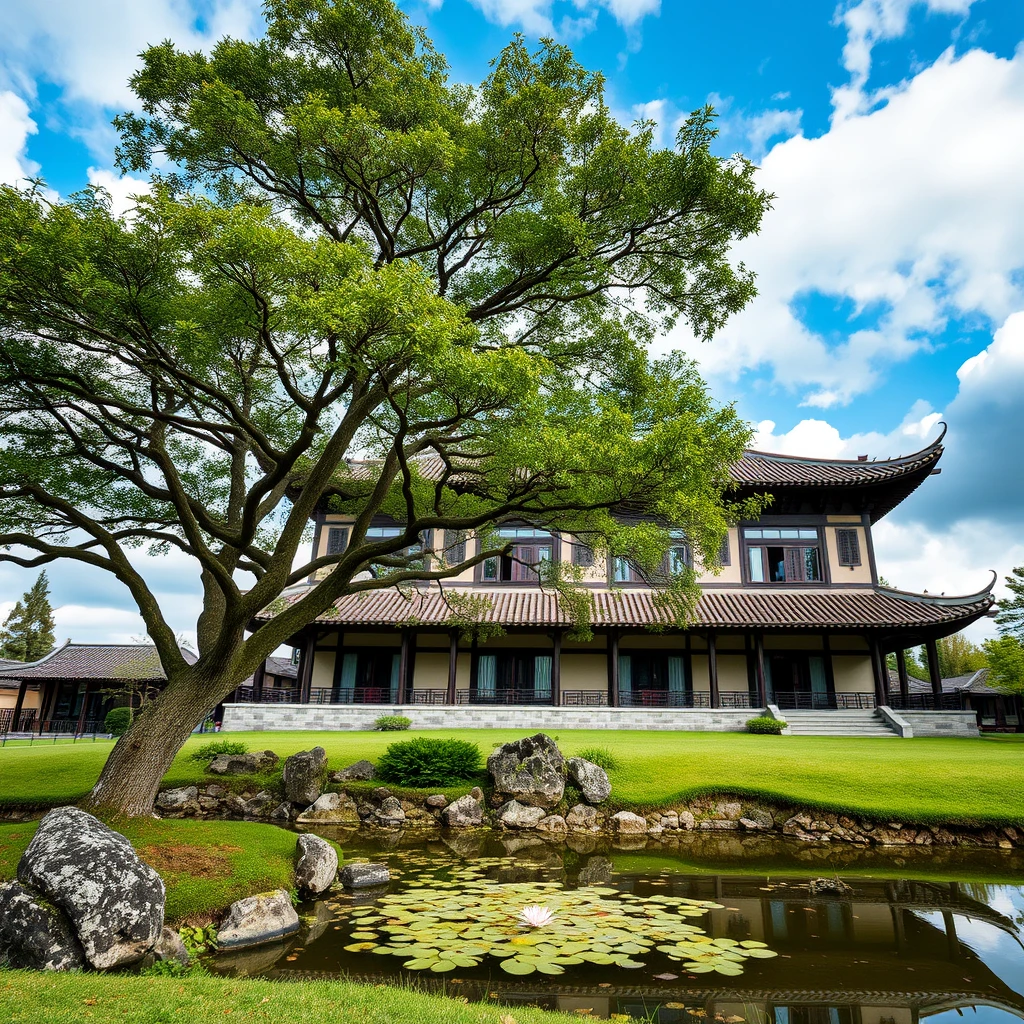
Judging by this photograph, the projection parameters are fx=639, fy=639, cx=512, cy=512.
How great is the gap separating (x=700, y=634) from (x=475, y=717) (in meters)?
7.15

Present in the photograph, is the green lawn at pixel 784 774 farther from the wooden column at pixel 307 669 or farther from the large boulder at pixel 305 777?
the wooden column at pixel 307 669

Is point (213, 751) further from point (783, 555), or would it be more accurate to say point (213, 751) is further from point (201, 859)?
point (783, 555)

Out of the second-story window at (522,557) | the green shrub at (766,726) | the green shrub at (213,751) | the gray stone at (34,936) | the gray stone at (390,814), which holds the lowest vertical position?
the gray stone at (390,814)

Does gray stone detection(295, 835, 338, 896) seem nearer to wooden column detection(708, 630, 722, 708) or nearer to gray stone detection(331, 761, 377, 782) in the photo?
gray stone detection(331, 761, 377, 782)

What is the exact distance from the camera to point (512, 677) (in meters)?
20.1

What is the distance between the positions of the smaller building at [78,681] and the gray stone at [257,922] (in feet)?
68.9

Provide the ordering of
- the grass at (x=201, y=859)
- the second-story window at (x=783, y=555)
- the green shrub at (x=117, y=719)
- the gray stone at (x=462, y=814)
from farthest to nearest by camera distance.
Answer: the second-story window at (x=783, y=555), the green shrub at (x=117, y=719), the gray stone at (x=462, y=814), the grass at (x=201, y=859)

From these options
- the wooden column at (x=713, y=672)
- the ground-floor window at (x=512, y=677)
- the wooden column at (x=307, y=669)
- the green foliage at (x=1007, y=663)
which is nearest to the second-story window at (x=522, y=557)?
the ground-floor window at (x=512, y=677)

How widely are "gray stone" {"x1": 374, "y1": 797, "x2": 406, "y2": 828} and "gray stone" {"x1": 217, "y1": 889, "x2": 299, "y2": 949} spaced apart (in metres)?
4.61

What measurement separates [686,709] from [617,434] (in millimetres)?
13001

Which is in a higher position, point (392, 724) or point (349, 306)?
point (349, 306)

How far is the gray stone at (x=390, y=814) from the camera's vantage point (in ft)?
32.4

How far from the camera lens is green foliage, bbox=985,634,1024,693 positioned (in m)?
18.2

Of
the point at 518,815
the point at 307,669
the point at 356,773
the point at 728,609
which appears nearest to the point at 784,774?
the point at 518,815
